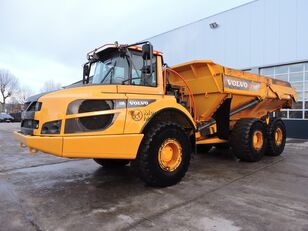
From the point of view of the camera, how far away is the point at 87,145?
409 cm

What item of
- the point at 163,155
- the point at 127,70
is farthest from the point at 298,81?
the point at 127,70

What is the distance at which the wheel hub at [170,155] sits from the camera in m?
4.93

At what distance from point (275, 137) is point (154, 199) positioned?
18.5 feet

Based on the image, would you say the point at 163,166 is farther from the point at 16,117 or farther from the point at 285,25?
the point at 16,117

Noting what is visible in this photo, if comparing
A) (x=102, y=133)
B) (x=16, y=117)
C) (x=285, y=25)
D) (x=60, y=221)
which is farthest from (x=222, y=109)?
(x=16, y=117)

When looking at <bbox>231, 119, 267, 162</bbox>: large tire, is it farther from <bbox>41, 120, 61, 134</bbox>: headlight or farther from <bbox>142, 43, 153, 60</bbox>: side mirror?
<bbox>41, 120, 61, 134</bbox>: headlight

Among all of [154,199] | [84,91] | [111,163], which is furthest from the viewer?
[111,163]

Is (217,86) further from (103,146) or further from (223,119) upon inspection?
(103,146)

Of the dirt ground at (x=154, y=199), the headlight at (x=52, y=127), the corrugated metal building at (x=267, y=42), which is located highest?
the corrugated metal building at (x=267, y=42)

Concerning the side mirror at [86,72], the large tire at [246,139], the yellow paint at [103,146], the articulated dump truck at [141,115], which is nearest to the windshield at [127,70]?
the articulated dump truck at [141,115]

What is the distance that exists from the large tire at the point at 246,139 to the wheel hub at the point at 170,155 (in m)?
2.42

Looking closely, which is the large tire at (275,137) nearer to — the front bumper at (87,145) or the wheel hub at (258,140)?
the wheel hub at (258,140)

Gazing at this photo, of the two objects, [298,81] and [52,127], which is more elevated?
[298,81]

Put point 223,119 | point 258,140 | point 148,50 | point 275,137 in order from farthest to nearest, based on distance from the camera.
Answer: point 275,137
point 258,140
point 223,119
point 148,50
